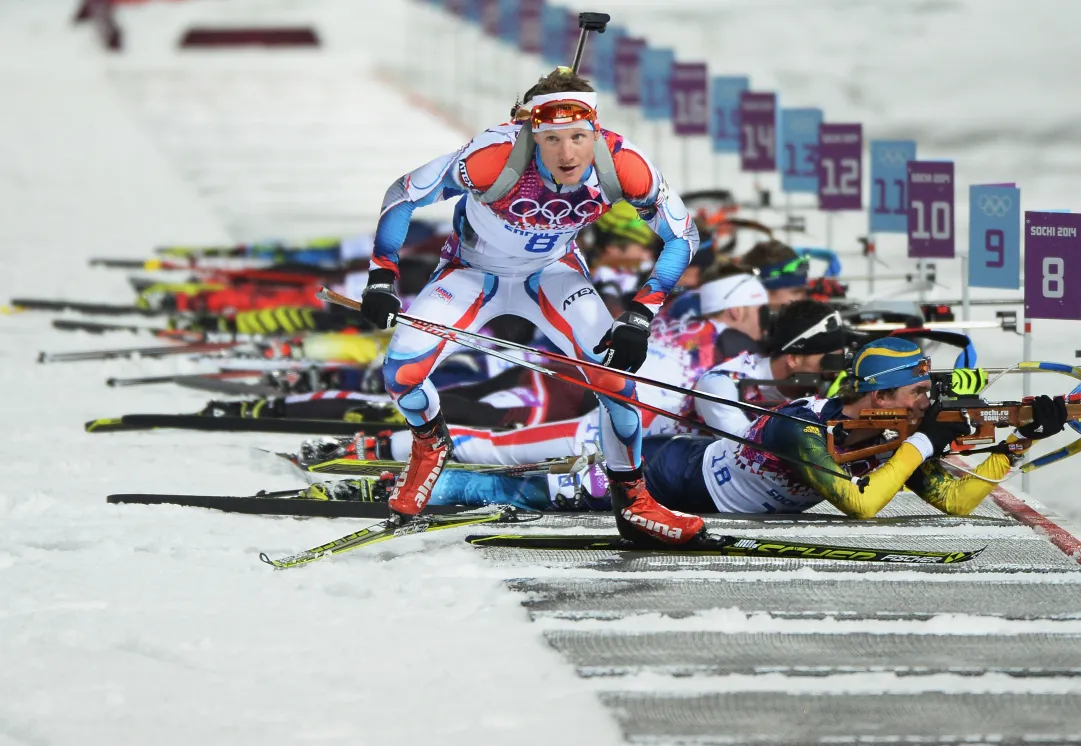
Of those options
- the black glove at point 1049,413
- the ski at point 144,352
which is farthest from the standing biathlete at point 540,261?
the ski at point 144,352

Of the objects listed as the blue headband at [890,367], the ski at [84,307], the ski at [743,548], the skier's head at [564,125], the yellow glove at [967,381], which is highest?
the skier's head at [564,125]

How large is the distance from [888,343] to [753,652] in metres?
1.85

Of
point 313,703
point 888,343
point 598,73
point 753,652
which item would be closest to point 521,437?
point 888,343

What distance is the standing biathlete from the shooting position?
20.1 feet

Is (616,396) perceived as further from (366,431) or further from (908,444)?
(366,431)

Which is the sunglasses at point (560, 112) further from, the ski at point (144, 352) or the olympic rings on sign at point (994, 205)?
the ski at point (144, 352)

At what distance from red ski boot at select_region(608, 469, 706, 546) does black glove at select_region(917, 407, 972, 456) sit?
0.91 m

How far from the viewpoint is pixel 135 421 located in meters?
9.07

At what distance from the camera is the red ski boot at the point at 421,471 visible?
643cm

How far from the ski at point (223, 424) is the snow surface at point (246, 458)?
3.1 inches

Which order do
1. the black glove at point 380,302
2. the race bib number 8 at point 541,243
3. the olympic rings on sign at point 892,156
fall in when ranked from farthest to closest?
the olympic rings on sign at point 892,156 → the race bib number 8 at point 541,243 → the black glove at point 380,302

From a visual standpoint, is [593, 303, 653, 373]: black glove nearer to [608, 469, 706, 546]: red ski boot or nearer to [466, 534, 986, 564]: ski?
[608, 469, 706, 546]: red ski boot

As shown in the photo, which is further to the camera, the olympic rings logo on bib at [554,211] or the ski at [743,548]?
the olympic rings logo on bib at [554,211]

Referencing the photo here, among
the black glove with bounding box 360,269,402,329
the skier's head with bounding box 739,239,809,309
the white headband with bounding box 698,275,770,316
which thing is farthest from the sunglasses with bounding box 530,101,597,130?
the skier's head with bounding box 739,239,809,309
